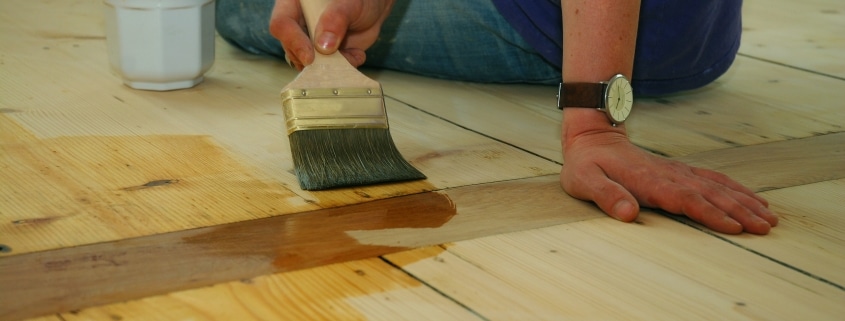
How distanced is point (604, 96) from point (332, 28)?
0.37 meters

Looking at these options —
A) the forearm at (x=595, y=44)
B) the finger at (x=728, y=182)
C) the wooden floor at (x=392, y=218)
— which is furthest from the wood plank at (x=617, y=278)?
the forearm at (x=595, y=44)

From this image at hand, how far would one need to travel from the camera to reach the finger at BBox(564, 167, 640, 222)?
3.97 feet

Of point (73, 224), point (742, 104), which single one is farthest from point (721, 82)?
point (73, 224)

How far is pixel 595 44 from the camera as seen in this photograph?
1325mm

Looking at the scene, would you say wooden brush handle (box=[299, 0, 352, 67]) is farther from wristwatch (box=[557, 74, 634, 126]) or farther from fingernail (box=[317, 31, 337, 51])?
wristwatch (box=[557, 74, 634, 126])

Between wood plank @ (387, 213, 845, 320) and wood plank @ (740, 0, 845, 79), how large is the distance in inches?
44.7

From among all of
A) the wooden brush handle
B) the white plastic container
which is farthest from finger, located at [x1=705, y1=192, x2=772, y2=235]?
A: the white plastic container

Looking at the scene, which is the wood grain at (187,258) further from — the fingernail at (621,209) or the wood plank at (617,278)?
the fingernail at (621,209)

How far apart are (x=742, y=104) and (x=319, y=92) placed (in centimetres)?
90

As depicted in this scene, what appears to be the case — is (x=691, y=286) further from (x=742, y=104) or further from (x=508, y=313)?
(x=742, y=104)

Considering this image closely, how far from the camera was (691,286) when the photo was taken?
41.1 inches

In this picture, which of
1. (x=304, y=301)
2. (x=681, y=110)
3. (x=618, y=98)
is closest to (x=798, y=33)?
(x=681, y=110)

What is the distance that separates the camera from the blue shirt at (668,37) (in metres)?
1.70

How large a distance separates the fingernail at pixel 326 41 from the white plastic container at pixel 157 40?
0.51 meters
